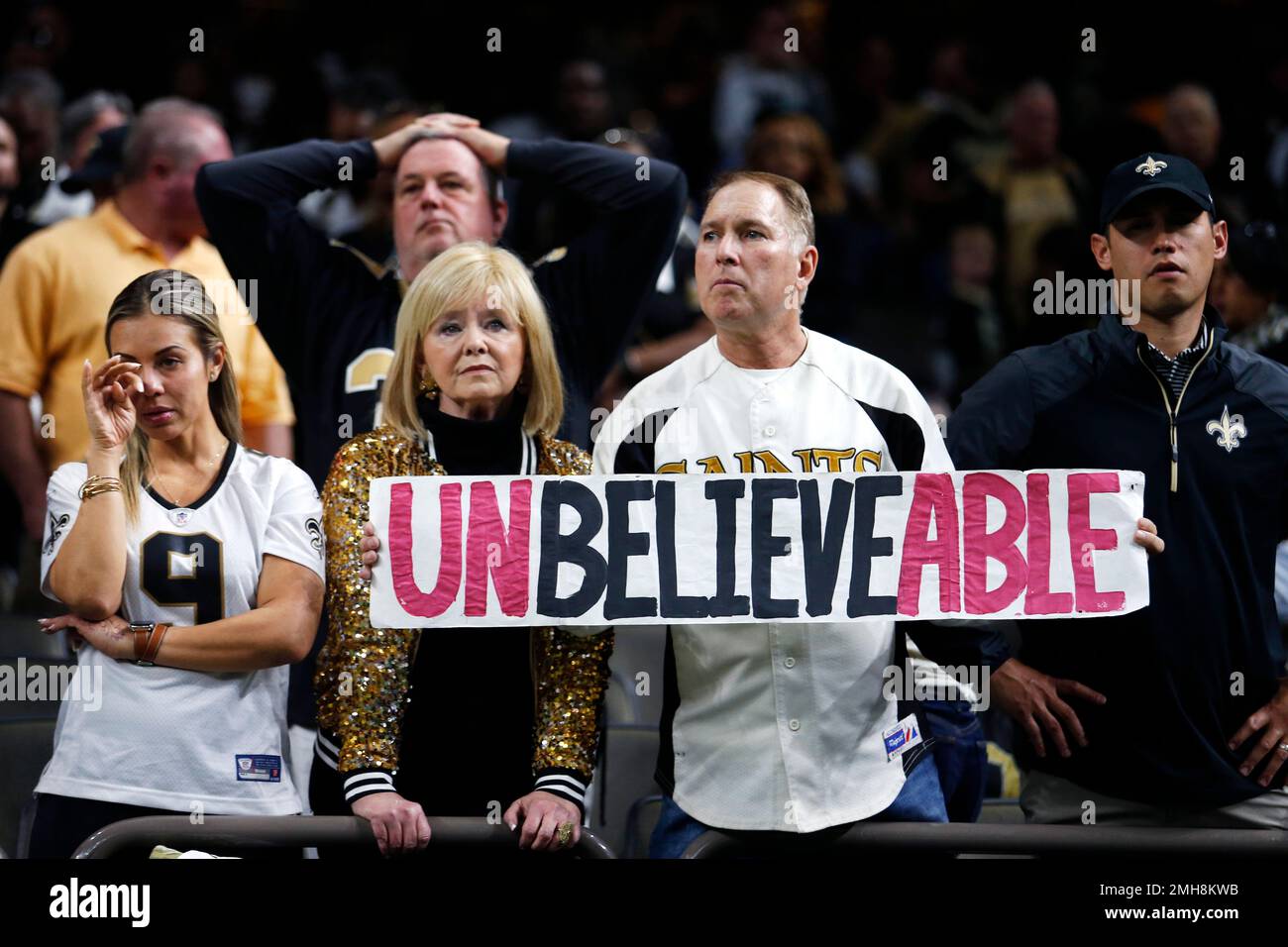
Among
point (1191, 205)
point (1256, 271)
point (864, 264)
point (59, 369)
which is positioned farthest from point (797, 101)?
point (1191, 205)

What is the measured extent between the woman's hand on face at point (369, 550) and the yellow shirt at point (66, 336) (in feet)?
5.80

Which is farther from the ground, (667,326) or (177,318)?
(667,326)

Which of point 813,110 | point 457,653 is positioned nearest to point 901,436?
point 457,653

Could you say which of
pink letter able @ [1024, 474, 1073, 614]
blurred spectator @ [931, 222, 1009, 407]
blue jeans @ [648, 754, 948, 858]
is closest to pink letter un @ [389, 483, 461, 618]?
blue jeans @ [648, 754, 948, 858]

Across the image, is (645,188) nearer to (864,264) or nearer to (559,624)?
(559,624)

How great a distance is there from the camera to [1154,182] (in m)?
3.29

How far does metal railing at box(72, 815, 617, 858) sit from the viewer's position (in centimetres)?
291

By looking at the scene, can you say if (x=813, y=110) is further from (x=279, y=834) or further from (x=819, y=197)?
(x=279, y=834)

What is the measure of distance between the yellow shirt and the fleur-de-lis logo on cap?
8.30 feet

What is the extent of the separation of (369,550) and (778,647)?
2.63ft

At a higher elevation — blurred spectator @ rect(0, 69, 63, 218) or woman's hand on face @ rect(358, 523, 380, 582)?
blurred spectator @ rect(0, 69, 63, 218)

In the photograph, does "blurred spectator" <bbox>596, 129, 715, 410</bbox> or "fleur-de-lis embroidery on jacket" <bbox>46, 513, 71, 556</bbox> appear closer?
"fleur-de-lis embroidery on jacket" <bbox>46, 513, 71, 556</bbox>

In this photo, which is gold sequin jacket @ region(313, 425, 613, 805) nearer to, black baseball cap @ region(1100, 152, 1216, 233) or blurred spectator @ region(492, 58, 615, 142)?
black baseball cap @ region(1100, 152, 1216, 233)

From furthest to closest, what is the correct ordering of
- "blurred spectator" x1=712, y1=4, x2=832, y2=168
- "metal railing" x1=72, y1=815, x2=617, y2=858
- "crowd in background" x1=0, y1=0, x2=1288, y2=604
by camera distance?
"blurred spectator" x1=712, y1=4, x2=832, y2=168 < "crowd in background" x1=0, y1=0, x2=1288, y2=604 < "metal railing" x1=72, y1=815, x2=617, y2=858
